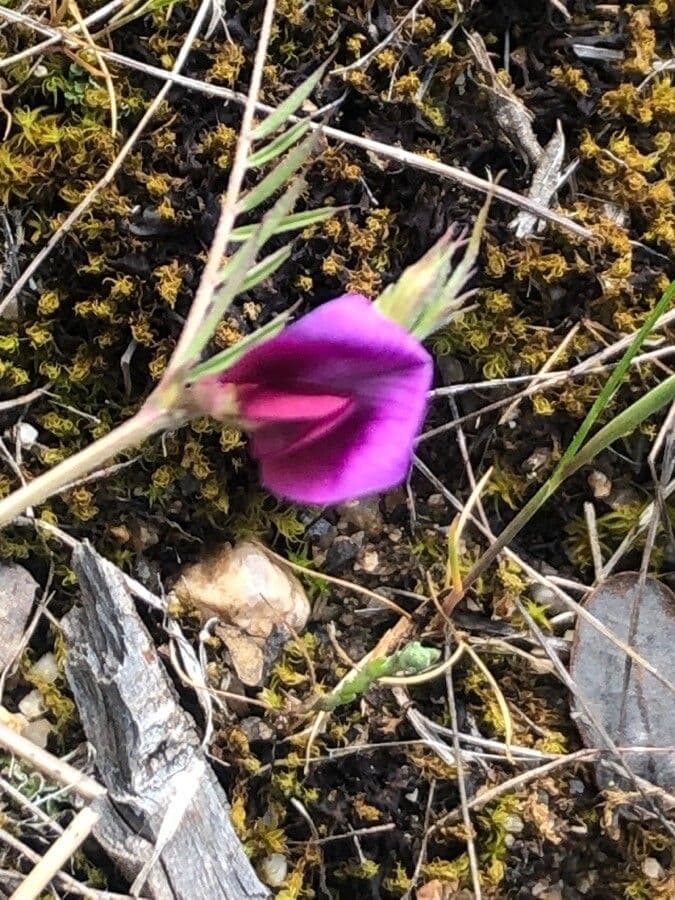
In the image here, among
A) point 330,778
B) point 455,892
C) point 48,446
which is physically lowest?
A: point 455,892

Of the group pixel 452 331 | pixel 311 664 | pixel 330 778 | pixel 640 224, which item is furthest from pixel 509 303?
pixel 330 778

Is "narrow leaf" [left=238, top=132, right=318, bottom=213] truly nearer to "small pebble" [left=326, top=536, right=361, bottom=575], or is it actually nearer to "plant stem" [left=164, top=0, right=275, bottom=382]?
"plant stem" [left=164, top=0, right=275, bottom=382]

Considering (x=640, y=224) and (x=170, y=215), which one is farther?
(x=640, y=224)

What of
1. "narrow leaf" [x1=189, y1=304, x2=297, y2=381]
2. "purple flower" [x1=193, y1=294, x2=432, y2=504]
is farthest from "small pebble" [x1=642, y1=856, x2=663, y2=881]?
"narrow leaf" [x1=189, y1=304, x2=297, y2=381]

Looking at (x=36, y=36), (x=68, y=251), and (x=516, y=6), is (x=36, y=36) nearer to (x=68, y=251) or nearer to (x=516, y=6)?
(x=68, y=251)

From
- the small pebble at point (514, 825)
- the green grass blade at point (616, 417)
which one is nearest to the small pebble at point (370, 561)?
the green grass blade at point (616, 417)

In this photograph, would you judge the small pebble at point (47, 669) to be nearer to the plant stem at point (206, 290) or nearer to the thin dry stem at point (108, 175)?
the thin dry stem at point (108, 175)
